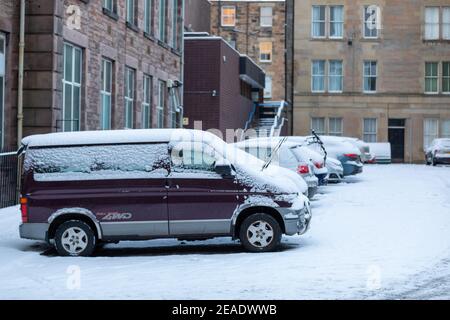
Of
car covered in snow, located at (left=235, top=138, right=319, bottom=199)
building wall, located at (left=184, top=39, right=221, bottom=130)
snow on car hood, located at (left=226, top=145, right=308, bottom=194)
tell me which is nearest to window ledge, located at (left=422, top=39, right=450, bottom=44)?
building wall, located at (left=184, top=39, right=221, bottom=130)

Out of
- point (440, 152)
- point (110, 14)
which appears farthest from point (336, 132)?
point (110, 14)

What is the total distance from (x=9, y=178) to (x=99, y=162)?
6.22 m

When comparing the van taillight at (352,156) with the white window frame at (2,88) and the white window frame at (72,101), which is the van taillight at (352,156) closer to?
the white window frame at (72,101)

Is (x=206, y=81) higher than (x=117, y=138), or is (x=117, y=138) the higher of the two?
(x=206, y=81)

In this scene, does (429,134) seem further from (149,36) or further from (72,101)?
(72,101)

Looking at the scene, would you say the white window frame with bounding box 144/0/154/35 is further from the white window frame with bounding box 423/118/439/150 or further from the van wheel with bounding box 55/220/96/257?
the white window frame with bounding box 423/118/439/150

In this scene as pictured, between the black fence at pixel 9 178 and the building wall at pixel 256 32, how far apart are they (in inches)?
2223

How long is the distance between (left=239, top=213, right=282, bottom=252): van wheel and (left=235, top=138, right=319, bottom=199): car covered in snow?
640 cm

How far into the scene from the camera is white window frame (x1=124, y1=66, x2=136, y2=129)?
27.1 m

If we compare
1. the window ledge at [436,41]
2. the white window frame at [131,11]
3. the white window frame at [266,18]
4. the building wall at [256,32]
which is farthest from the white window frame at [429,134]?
the white window frame at [131,11]

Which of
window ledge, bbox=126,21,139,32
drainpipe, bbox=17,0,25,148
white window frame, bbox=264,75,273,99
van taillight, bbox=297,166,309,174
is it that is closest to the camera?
drainpipe, bbox=17,0,25,148

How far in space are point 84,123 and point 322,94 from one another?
38.5m

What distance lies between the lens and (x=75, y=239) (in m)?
13.1
